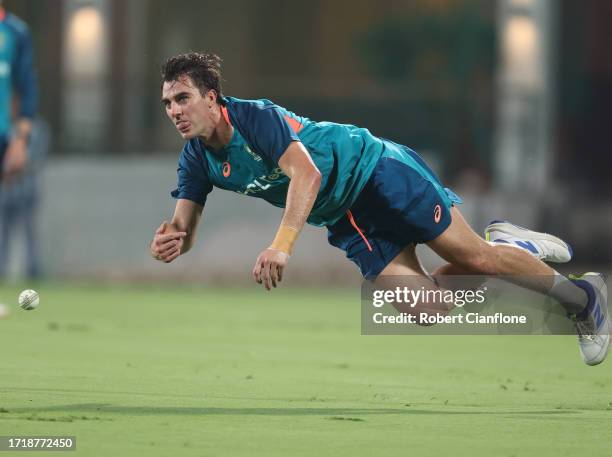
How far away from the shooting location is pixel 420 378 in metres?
9.48

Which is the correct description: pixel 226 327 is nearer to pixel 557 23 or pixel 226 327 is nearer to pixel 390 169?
pixel 390 169

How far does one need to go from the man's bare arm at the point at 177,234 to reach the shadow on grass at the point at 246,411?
95cm

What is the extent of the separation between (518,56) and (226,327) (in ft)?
24.3

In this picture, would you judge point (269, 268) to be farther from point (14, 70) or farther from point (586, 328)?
point (14, 70)

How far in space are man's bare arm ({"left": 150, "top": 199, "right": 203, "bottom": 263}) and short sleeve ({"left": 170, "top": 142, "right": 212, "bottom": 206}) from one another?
0.04 meters

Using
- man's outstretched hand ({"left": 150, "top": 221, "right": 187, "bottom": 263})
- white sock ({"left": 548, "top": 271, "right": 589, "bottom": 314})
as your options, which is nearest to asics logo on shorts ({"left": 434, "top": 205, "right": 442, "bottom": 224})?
white sock ({"left": 548, "top": 271, "right": 589, "bottom": 314})

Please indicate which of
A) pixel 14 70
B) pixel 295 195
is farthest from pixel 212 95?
pixel 14 70

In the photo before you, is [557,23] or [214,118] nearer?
[214,118]

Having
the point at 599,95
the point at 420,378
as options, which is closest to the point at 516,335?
the point at 420,378

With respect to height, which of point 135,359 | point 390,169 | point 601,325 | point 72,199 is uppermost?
point 390,169

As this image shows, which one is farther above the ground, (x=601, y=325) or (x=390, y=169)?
(x=390, y=169)

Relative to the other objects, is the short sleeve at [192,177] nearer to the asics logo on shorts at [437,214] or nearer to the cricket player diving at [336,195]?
the cricket player diving at [336,195]

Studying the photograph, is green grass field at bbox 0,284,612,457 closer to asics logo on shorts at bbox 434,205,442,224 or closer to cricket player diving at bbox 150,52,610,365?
cricket player diving at bbox 150,52,610,365

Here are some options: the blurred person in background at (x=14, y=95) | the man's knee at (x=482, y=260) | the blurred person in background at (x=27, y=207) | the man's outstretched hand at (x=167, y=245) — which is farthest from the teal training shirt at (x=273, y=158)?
the blurred person in background at (x=27, y=207)
